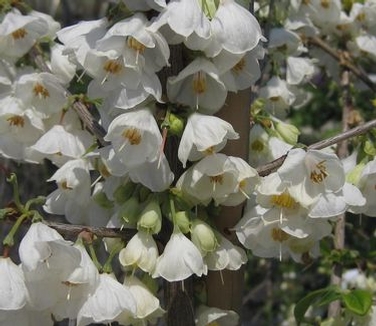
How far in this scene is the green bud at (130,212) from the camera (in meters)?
1.78

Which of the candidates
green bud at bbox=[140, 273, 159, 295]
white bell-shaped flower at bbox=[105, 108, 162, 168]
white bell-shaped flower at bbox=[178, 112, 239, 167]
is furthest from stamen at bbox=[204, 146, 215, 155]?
green bud at bbox=[140, 273, 159, 295]

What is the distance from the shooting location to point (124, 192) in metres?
1.84

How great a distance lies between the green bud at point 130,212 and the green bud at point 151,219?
0.09 ft

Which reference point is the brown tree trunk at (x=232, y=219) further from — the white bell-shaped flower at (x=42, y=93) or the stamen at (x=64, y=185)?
the white bell-shaped flower at (x=42, y=93)

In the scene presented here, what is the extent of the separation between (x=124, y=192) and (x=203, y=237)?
224mm

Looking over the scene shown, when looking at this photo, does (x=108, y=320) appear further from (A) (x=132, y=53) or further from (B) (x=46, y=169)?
(B) (x=46, y=169)

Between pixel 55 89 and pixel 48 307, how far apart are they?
2.14 feet

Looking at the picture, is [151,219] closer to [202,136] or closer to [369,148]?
[202,136]

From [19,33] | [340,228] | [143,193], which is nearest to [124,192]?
[143,193]

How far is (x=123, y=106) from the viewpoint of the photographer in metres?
1.72

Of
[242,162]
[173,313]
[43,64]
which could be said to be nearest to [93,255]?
[173,313]

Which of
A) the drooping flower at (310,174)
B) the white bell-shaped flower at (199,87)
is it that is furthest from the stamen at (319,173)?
the white bell-shaped flower at (199,87)

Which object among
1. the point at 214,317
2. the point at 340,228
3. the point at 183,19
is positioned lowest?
the point at 340,228

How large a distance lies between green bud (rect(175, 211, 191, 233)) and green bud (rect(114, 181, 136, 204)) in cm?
14
